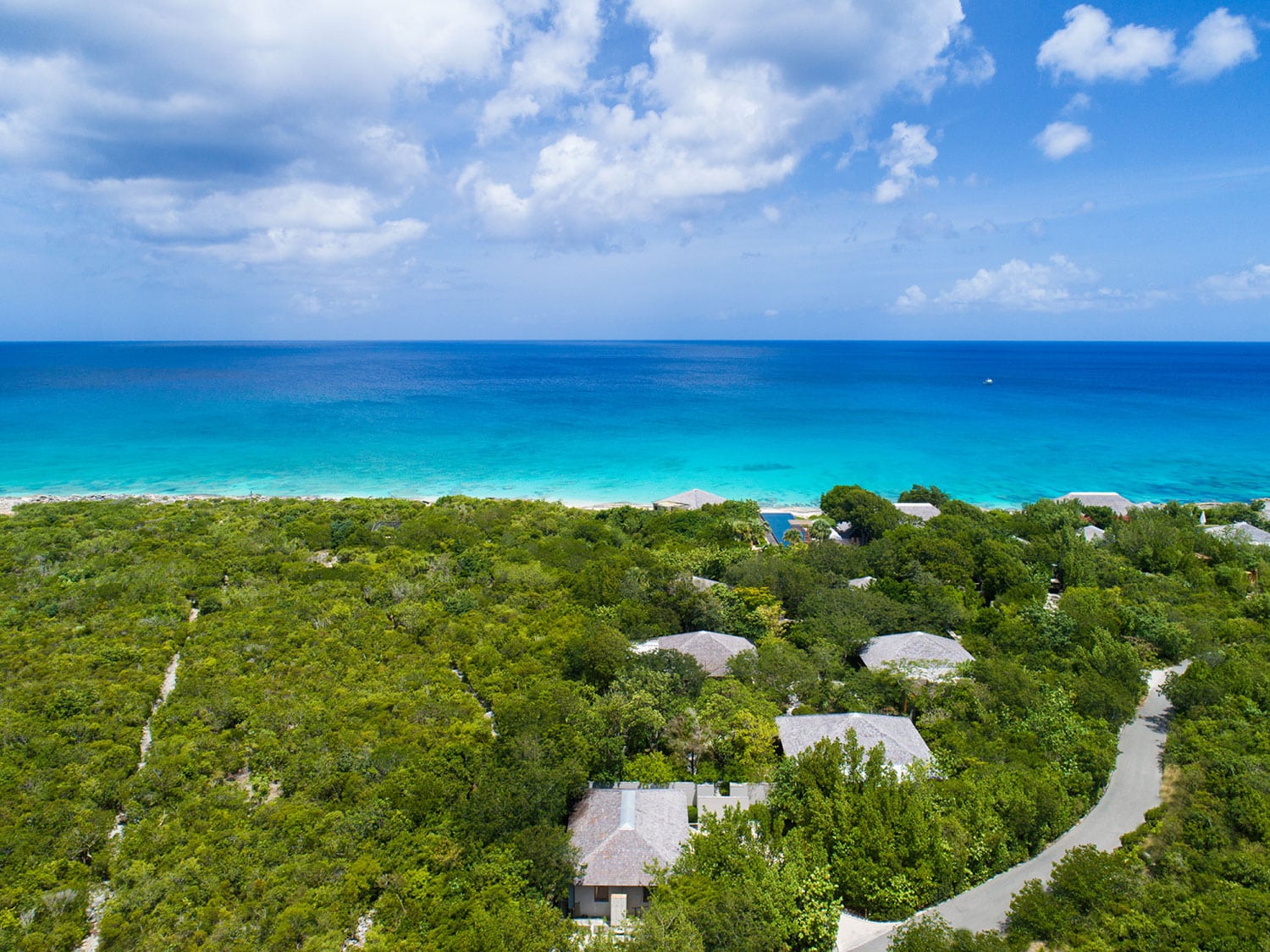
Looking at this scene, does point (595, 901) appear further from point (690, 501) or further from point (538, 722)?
point (690, 501)

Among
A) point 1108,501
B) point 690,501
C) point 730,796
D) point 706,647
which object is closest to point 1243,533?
point 1108,501

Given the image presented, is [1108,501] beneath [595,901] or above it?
above

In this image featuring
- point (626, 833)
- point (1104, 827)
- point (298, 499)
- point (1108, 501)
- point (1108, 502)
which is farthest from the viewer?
point (298, 499)

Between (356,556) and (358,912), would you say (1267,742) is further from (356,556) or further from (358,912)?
(356,556)

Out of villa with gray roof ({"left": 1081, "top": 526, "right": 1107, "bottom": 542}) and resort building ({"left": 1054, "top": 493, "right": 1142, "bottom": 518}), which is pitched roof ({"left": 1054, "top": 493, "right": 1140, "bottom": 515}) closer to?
resort building ({"left": 1054, "top": 493, "right": 1142, "bottom": 518})

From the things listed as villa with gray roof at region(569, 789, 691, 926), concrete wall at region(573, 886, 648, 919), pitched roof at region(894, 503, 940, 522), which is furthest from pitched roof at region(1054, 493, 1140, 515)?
concrete wall at region(573, 886, 648, 919)

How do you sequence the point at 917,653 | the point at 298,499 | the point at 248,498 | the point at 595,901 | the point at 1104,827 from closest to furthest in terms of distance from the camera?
the point at 595,901
the point at 1104,827
the point at 917,653
the point at 298,499
the point at 248,498
